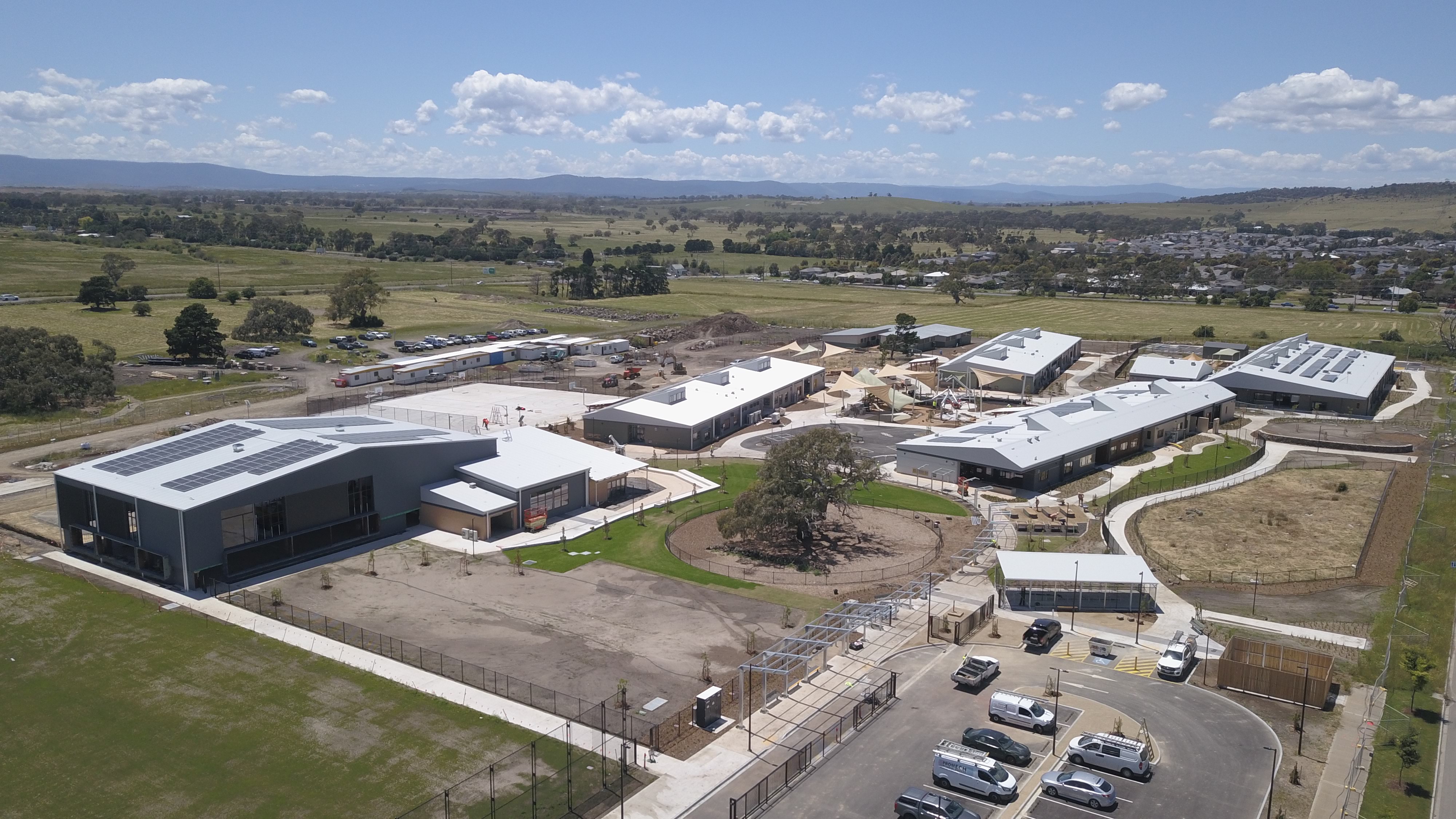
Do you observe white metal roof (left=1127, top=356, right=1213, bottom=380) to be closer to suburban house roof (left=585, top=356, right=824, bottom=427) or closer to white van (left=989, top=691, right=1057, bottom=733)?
suburban house roof (left=585, top=356, right=824, bottom=427)

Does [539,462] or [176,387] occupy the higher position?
[539,462]

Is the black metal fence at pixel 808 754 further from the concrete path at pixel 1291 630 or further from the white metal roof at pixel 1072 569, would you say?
Answer: the concrete path at pixel 1291 630

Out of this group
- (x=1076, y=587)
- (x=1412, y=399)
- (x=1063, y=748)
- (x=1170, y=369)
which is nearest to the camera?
(x=1063, y=748)

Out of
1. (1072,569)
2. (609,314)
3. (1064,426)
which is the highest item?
(1064,426)

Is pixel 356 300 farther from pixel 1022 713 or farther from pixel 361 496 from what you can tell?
pixel 1022 713

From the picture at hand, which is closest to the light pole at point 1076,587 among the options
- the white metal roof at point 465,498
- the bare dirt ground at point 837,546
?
the bare dirt ground at point 837,546

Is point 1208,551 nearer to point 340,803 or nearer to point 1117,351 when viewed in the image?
point 340,803

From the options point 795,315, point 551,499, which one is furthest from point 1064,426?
point 795,315
